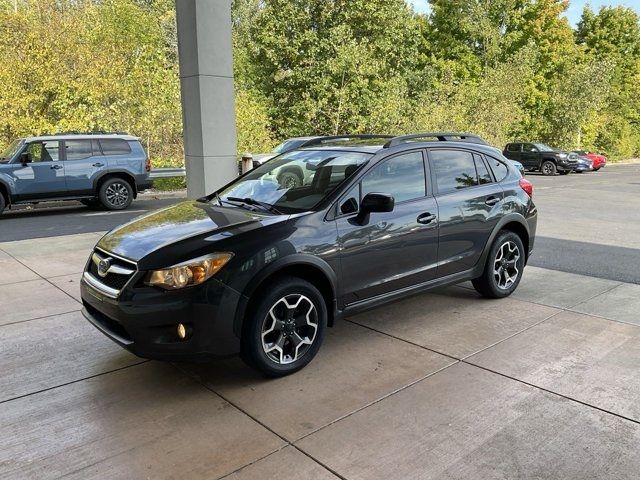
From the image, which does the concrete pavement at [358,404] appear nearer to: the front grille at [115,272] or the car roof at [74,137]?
the front grille at [115,272]

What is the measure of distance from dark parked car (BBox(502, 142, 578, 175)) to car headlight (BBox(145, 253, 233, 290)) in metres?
27.1

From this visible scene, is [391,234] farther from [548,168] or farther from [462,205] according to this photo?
[548,168]

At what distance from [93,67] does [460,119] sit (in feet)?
61.8

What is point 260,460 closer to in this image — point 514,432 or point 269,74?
point 514,432

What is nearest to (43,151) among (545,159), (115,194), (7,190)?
(7,190)

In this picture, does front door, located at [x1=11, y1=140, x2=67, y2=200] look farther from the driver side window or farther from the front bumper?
the front bumper

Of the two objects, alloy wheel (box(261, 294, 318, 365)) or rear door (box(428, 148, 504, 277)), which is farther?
rear door (box(428, 148, 504, 277))

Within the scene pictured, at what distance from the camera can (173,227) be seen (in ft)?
13.3

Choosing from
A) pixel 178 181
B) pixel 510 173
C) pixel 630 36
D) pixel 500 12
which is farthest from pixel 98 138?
pixel 630 36

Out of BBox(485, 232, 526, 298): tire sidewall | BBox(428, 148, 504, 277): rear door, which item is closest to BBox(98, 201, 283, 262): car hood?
BBox(428, 148, 504, 277): rear door

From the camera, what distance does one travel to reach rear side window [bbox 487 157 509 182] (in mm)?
5617

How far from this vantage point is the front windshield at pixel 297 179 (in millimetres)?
4336

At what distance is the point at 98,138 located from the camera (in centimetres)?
1287

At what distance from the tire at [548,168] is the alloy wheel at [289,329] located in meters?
26.3
